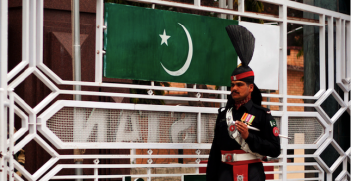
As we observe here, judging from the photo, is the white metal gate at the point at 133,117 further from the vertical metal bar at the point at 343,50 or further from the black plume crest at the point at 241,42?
the black plume crest at the point at 241,42

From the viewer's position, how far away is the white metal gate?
15.3ft

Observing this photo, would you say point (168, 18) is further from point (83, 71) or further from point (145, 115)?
point (83, 71)

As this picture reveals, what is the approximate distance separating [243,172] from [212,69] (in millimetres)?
1657

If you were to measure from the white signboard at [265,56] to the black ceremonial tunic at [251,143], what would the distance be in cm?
149

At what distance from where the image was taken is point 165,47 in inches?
225

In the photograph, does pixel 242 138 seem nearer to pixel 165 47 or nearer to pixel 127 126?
pixel 127 126

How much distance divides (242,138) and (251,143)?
9cm

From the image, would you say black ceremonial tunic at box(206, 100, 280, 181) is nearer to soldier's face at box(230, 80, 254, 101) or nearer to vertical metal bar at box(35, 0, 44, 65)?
soldier's face at box(230, 80, 254, 101)

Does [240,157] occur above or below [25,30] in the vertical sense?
below

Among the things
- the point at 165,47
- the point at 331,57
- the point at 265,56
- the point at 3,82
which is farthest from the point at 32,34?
the point at 331,57

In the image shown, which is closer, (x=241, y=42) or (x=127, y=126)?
(x=241, y=42)

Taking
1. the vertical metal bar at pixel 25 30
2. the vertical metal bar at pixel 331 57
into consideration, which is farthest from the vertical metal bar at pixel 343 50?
the vertical metal bar at pixel 25 30

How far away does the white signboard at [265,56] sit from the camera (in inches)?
250

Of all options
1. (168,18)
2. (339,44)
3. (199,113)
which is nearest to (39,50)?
(168,18)
